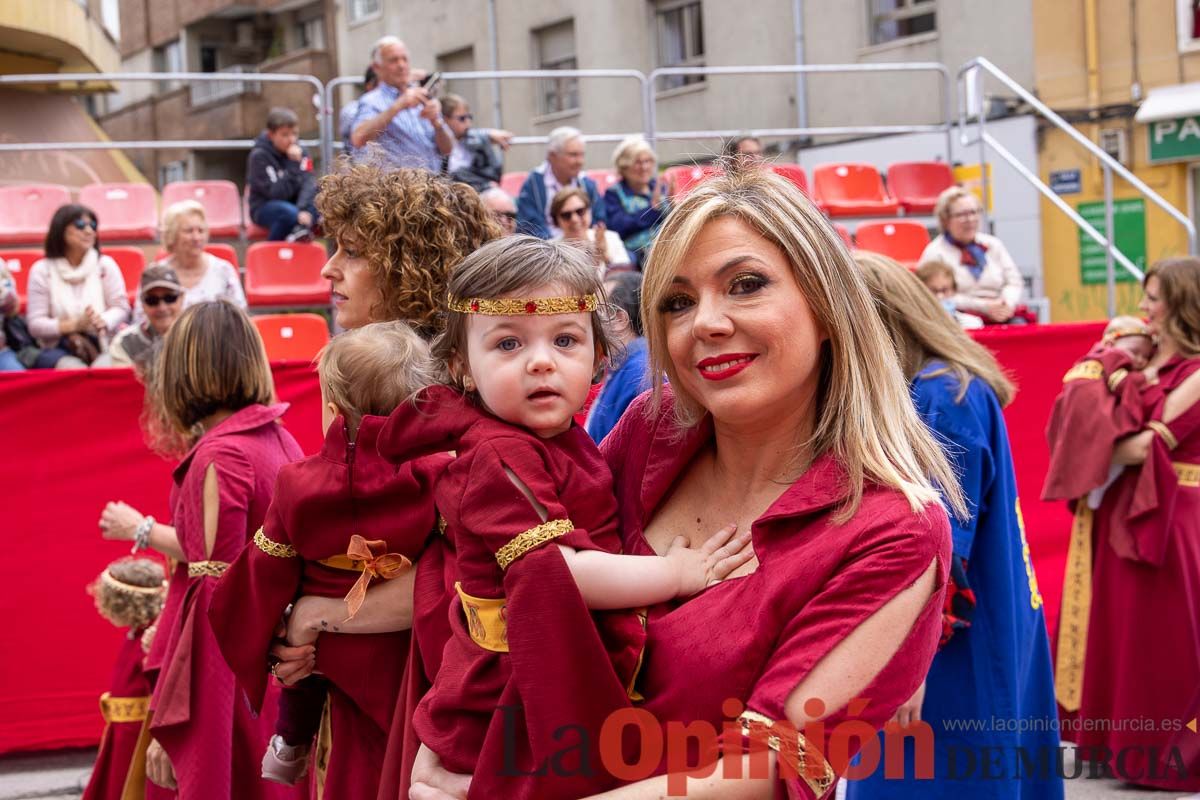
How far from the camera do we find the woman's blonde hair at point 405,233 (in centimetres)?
262

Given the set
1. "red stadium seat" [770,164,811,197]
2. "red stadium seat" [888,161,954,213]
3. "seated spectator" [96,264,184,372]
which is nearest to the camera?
"red stadium seat" [770,164,811,197]

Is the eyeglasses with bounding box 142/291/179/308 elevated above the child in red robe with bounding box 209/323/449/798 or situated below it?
above

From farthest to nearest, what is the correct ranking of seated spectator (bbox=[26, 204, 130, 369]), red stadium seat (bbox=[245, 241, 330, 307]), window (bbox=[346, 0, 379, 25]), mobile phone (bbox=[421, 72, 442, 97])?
window (bbox=[346, 0, 379, 25]), red stadium seat (bbox=[245, 241, 330, 307]), mobile phone (bbox=[421, 72, 442, 97]), seated spectator (bbox=[26, 204, 130, 369])

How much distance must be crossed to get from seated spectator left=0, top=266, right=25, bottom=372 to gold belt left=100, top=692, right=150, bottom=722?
3.57 meters

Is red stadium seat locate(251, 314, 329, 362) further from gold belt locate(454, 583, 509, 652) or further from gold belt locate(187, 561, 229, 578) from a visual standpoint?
gold belt locate(454, 583, 509, 652)

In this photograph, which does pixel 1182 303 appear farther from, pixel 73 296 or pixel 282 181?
pixel 282 181

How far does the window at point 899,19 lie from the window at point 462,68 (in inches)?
306

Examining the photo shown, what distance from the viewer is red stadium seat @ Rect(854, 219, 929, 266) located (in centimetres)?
1070

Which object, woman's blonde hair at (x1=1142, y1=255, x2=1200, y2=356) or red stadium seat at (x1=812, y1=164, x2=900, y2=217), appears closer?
woman's blonde hair at (x1=1142, y1=255, x2=1200, y2=356)

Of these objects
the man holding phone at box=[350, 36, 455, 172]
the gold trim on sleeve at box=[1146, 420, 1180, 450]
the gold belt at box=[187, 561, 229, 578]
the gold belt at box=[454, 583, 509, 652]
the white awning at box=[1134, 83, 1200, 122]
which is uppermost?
the white awning at box=[1134, 83, 1200, 122]

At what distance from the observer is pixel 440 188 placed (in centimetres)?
269

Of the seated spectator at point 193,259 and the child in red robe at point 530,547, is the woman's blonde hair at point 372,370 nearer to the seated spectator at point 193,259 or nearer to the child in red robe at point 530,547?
the child in red robe at point 530,547

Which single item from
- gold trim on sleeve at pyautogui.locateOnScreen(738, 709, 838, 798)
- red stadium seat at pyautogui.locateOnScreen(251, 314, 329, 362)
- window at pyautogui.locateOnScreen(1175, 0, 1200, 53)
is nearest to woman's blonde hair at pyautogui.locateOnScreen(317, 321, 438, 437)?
gold trim on sleeve at pyautogui.locateOnScreen(738, 709, 838, 798)

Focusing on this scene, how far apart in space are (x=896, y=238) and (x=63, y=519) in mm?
7352
